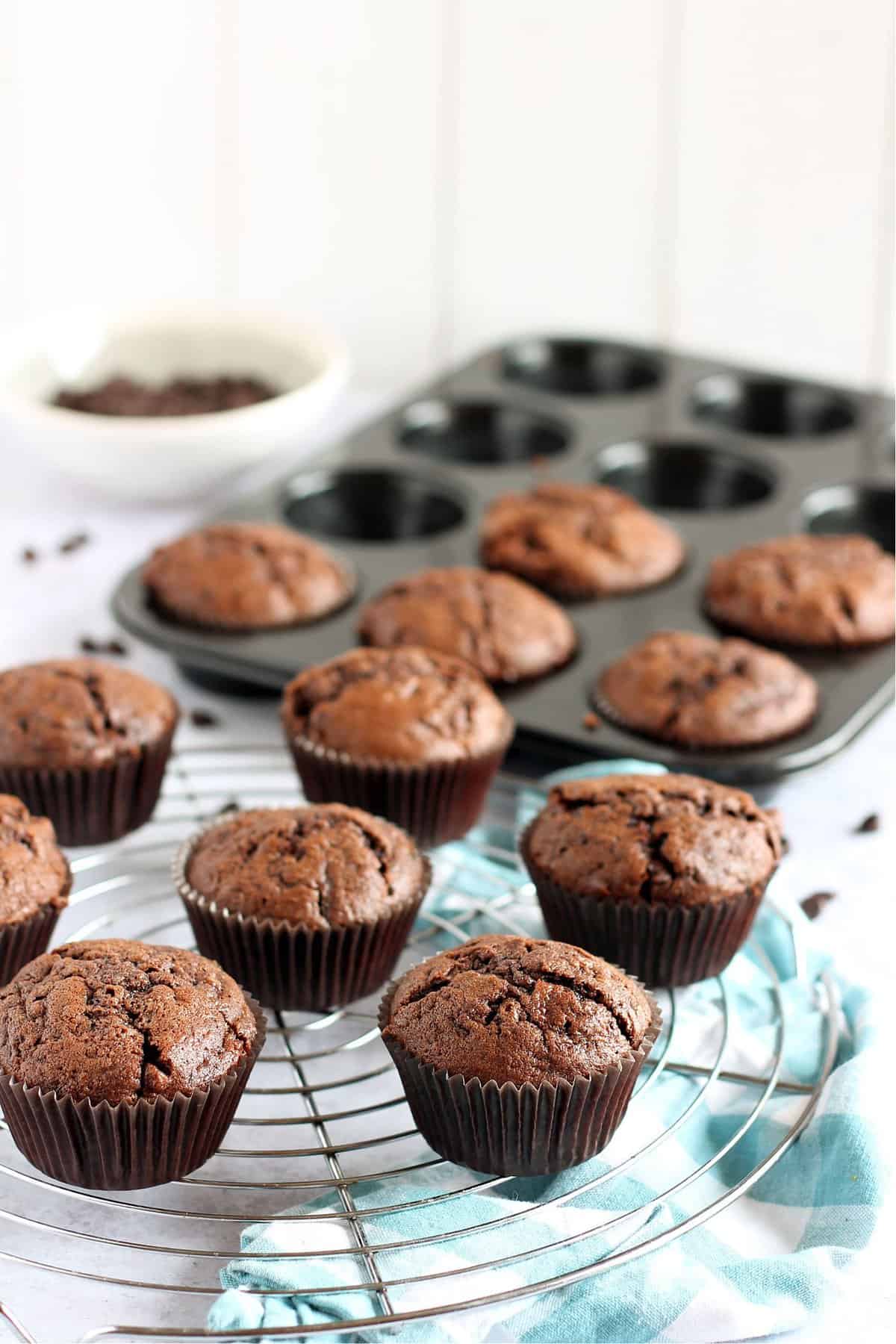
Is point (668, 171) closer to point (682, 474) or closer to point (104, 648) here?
point (682, 474)

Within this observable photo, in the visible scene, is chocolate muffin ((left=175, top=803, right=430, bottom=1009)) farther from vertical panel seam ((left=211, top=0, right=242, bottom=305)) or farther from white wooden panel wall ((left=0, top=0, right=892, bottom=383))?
vertical panel seam ((left=211, top=0, right=242, bottom=305))

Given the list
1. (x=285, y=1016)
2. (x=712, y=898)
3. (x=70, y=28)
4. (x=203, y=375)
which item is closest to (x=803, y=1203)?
(x=712, y=898)

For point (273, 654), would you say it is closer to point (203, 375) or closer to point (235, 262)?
point (203, 375)

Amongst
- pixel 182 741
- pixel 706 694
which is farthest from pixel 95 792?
pixel 706 694

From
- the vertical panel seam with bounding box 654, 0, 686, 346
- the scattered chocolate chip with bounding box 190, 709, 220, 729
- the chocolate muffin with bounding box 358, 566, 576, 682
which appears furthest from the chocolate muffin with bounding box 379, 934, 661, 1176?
the vertical panel seam with bounding box 654, 0, 686, 346

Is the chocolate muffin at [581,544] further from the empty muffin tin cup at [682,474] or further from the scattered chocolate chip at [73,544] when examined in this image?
the scattered chocolate chip at [73,544]

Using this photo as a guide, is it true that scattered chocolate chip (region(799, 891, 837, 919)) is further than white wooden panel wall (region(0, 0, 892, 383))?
No
